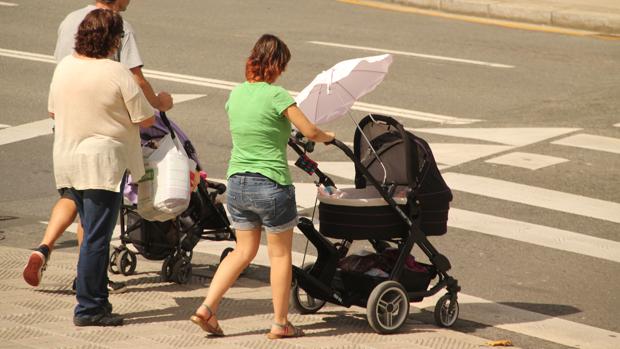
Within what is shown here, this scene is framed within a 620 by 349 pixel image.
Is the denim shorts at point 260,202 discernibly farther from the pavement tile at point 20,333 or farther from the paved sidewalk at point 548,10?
the paved sidewalk at point 548,10

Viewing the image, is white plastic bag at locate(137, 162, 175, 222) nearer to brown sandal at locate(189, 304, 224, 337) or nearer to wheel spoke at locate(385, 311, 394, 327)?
brown sandal at locate(189, 304, 224, 337)

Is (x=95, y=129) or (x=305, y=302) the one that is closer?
(x=95, y=129)

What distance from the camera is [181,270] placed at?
27.5 feet

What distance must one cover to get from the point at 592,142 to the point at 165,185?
6.67 meters

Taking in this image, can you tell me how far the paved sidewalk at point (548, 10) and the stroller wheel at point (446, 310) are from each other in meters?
12.8

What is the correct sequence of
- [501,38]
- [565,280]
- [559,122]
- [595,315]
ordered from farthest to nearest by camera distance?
[501,38] < [559,122] < [565,280] < [595,315]

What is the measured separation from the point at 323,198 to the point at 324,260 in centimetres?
40

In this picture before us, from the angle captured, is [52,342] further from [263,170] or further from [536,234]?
[536,234]

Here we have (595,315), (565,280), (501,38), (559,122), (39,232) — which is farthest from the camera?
(501,38)

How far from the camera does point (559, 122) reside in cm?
1378

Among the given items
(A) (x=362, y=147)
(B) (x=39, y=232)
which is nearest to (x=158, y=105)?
(A) (x=362, y=147)

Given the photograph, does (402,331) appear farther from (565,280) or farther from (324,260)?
(565,280)

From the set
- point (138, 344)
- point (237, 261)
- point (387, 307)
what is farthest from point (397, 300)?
point (138, 344)

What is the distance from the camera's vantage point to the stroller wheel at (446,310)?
25.4 ft
